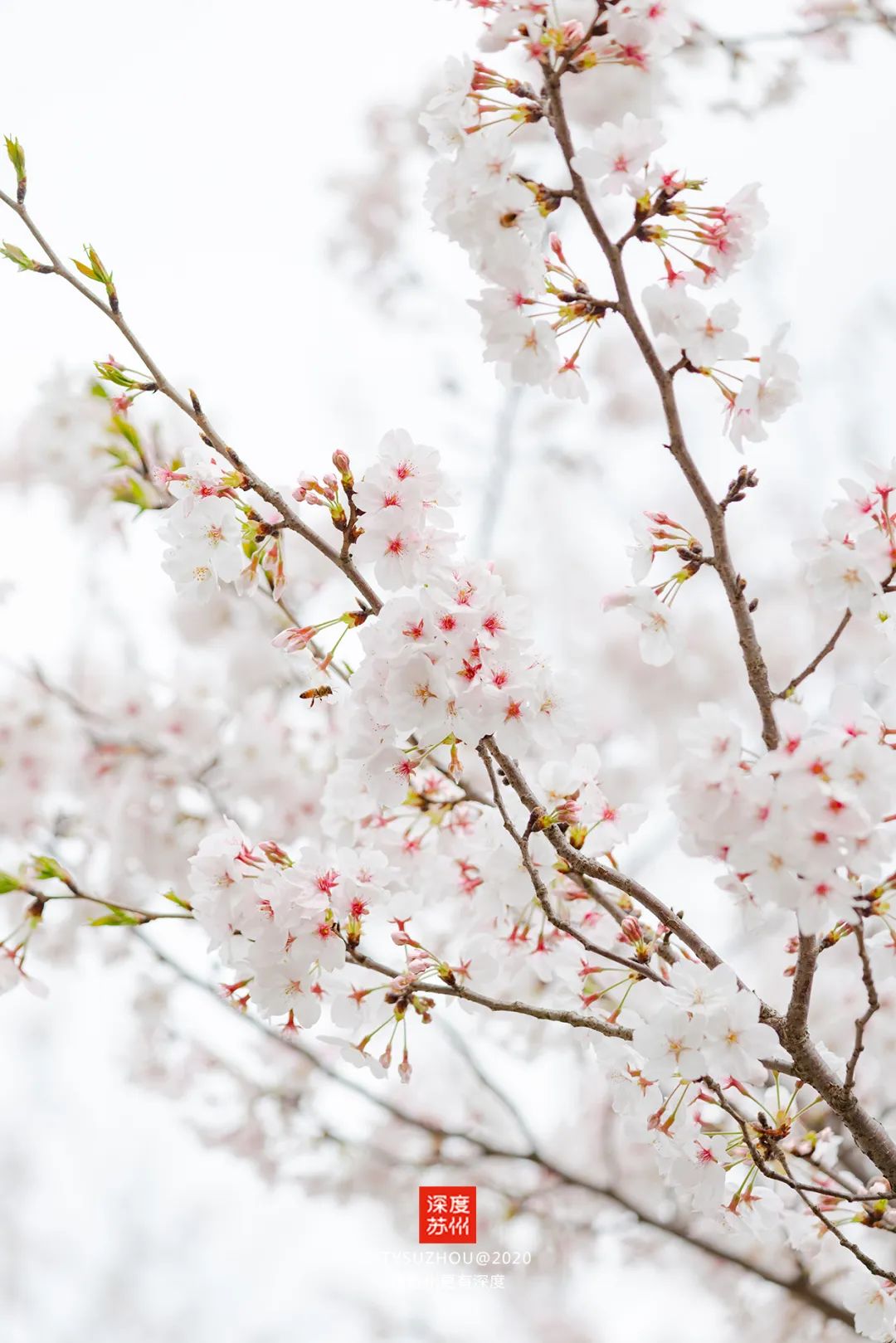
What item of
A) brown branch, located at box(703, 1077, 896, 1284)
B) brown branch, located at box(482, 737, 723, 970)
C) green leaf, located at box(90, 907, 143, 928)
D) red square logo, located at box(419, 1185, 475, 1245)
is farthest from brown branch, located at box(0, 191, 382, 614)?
red square logo, located at box(419, 1185, 475, 1245)

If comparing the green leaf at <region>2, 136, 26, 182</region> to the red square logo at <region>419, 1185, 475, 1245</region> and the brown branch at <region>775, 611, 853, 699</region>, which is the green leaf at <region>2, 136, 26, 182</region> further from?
the red square logo at <region>419, 1185, 475, 1245</region>

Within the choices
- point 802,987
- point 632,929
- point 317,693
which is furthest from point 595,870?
point 317,693

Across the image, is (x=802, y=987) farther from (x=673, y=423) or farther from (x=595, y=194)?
(x=595, y=194)

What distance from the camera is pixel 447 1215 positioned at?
147 cm

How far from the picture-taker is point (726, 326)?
868 millimetres

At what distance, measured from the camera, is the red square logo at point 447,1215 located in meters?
1.45

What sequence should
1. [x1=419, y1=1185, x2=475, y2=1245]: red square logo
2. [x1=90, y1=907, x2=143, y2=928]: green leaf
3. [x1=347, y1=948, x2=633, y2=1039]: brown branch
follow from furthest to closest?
1. [x1=419, y1=1185, x2=475, y2=1245]: red square logo
2. [x1=90, y1=907, x2=143, y2=928]: green leaf
3. [x1=347, y1=948, x2=633, y2=1039]: brown branch

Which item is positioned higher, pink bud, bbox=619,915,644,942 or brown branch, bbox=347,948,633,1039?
pink bud, bbox=619,915,644,942

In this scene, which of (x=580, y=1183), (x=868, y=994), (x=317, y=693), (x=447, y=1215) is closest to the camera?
(x=868, y=994)

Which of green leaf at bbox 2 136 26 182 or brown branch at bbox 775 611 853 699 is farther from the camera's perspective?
green leaf at bbox 2 136 26 182

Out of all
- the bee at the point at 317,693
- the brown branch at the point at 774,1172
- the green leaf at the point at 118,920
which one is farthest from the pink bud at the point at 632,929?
the green leaf at the point at 118,920

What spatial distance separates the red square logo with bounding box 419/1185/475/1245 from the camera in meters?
1.45

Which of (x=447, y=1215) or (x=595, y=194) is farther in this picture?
(x=447, y=1215)

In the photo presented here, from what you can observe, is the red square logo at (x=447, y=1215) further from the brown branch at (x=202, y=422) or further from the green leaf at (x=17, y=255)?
the green leaf at (x=17, y=255)
